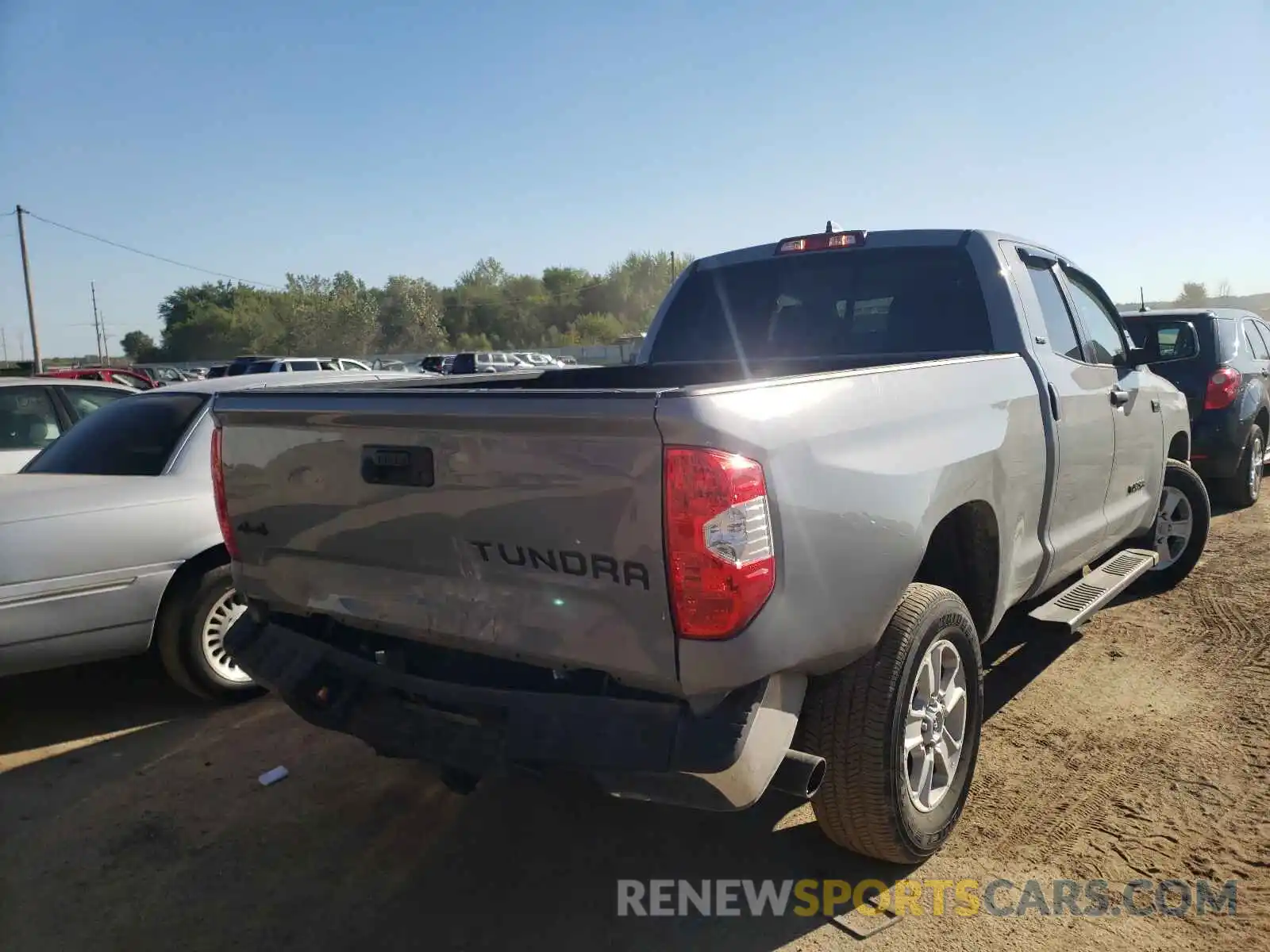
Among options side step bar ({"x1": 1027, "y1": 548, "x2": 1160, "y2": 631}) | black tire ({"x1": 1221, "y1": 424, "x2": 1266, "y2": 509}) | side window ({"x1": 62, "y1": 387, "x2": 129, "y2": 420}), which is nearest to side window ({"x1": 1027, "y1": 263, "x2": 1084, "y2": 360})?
side step bar ({"x1": 1027, "y1": 548, "x2": 1160, "y2": 631})

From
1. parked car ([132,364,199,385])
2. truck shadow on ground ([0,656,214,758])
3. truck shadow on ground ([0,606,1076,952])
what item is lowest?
truck shadow on ground ([0,656,214,758])

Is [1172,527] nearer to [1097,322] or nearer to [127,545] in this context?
[1097,322]

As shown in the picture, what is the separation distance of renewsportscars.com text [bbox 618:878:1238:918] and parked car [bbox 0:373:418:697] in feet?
7.33

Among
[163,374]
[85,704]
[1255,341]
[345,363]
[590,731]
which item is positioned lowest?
[85,704]

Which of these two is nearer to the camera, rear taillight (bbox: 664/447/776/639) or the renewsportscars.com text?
rear taillight (bbox: 664/447/776/639)

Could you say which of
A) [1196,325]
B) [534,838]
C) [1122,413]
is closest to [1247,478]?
[1196,325]

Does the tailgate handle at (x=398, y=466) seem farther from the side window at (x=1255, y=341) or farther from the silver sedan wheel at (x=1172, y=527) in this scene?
the side window at (x=1255, y=341)

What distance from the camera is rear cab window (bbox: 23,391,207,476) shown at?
4.50m

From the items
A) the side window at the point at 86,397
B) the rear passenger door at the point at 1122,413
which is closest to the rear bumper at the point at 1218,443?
the rear passenger door at the point at 1122,413

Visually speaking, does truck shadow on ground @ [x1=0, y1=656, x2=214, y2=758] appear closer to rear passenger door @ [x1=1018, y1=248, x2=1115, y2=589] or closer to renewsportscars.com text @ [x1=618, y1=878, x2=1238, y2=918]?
renewsportscars.com text @ [x1=618, y1=878, x2=1238, y2=918]

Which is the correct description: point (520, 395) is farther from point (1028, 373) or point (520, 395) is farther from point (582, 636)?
point (1028, 373)

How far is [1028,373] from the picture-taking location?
3537 mm

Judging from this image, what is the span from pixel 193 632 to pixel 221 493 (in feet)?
5.04

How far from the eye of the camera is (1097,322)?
476 centimetres
